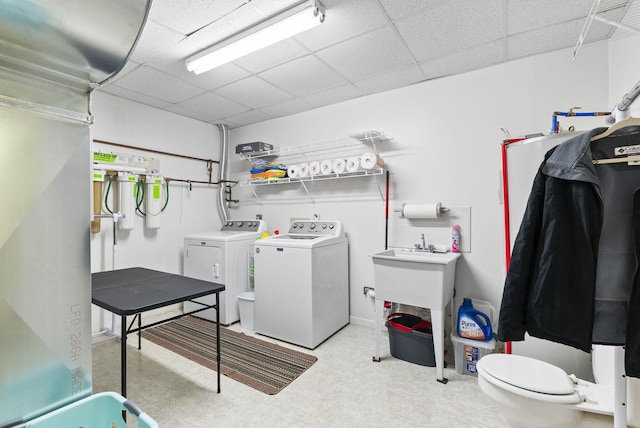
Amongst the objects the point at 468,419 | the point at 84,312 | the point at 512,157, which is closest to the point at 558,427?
the point at 468,419

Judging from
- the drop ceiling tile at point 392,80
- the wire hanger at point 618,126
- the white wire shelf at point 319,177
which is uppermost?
the drop ceiling tile at point 392,80

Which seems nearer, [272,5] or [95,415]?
[95,415]

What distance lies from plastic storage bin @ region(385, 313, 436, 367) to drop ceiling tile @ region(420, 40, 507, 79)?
7.70 ft

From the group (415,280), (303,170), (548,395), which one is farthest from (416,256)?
(303,170)

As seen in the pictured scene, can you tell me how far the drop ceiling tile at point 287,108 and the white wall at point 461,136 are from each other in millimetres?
311

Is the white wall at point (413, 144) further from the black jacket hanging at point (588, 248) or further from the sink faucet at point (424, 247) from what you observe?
the black jacket hanging at point (588, 248)

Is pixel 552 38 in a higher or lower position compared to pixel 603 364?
higher

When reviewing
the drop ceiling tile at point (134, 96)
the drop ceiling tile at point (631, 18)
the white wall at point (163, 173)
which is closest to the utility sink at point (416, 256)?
the drop ceiling tile at point (631, 18)

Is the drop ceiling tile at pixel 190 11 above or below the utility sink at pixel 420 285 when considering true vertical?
above

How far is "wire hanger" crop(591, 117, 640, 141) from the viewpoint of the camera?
1.06 meters

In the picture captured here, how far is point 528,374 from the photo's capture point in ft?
4.97

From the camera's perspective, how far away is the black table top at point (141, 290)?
1.65 meters

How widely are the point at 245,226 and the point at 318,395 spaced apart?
7.79 feet

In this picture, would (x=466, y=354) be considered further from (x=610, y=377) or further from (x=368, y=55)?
(x=368, y=55)
